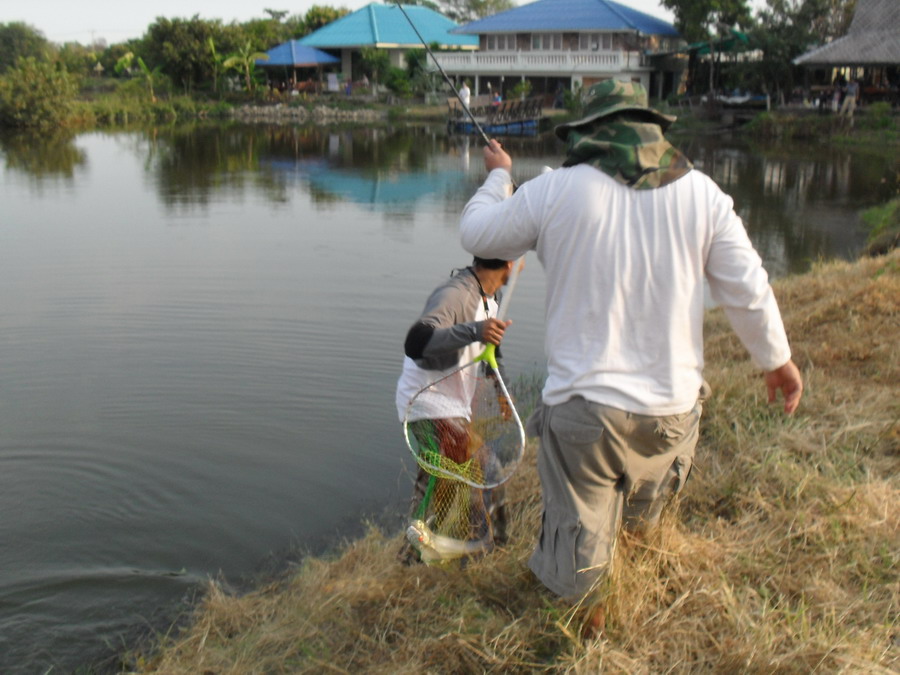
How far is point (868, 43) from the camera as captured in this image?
31.2 m

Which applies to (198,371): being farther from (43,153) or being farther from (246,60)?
(246,60)

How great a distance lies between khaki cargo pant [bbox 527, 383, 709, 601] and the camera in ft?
8.11

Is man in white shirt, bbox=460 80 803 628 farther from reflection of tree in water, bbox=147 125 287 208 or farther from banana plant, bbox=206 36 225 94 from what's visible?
banana plant, bbox=206 36 225 94

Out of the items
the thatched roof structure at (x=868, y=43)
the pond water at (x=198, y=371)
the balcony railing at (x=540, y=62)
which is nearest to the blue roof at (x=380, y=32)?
the balcony railing at (x=540, y=62)

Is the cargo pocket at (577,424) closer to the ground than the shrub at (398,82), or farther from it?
closer to the ground

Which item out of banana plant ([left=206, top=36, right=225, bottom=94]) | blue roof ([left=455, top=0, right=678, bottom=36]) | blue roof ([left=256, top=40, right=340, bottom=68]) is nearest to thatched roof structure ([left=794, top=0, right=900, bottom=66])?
blue roof ([left=455, top=0, right=678, bottom=36])

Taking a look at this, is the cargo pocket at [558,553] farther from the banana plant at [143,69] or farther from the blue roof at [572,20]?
the banana plant at [143,69]

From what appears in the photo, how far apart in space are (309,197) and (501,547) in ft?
49.0

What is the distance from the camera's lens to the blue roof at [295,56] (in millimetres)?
46875

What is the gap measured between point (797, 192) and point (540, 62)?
24088 millimetres

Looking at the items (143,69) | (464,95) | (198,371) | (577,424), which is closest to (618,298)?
(577,424)

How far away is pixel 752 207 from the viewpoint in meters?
17.0

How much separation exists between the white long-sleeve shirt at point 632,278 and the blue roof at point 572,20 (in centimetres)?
4040

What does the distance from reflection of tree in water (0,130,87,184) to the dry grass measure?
1904 cm
